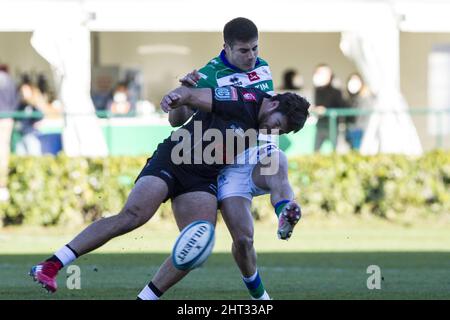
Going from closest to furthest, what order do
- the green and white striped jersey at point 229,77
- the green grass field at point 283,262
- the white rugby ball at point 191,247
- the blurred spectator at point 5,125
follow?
the white rugby ball at point 191,247, the green and white striped jersey at point 229,77, the green grass field at point 283,262, the blurred spectator at point 5,125

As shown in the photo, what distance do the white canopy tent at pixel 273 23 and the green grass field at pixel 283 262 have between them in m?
2.20

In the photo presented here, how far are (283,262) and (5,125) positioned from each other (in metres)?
6.13

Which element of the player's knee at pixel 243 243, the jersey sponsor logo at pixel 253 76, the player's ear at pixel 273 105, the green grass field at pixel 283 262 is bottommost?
the green grass field at pixel 283 262

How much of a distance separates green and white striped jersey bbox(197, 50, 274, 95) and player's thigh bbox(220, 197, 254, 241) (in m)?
0.86

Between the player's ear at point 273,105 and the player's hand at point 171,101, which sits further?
the player's ear at point 273,105

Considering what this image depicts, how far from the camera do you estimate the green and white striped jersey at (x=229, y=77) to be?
30.5ft

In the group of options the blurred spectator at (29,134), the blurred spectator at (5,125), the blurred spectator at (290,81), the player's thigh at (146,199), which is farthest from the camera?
the blurred spectator at (290,81)

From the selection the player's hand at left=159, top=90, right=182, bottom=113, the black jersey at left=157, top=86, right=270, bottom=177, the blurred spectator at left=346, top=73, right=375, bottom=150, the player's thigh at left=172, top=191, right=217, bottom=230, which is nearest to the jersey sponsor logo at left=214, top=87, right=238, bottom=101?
the black jersey at left=157, top=86, right=270, bottom=177

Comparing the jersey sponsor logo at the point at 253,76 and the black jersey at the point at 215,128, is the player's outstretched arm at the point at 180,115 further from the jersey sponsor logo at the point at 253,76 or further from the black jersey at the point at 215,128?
the jersey sponsor logo at the point at 253,76

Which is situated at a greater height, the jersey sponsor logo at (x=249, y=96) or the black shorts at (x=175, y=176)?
the jersey sponsor logo at (x=249, y=96)

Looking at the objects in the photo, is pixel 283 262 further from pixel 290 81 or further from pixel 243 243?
pixel 290 81

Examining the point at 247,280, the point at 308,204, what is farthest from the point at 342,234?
the point at 247,280

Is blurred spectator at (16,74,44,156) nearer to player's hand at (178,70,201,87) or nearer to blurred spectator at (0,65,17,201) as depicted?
Answer: blurred spectator at (0,65,17,201)

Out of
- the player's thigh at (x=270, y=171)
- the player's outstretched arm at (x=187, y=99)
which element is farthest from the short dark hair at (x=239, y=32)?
the player's thigh at (x=270, y=171)
